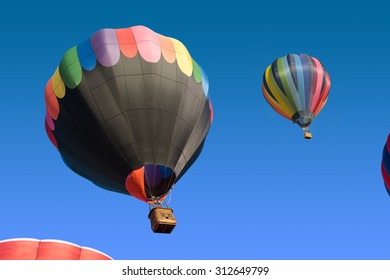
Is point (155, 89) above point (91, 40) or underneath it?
underneath

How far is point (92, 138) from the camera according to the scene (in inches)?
607

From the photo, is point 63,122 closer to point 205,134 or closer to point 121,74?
point 121,74

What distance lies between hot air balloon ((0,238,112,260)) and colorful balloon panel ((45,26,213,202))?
87.2 inches

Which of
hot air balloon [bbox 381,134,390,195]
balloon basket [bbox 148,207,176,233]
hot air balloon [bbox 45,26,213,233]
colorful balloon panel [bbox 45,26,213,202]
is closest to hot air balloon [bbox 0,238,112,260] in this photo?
balloon basket [bbox 148,207,176,233]

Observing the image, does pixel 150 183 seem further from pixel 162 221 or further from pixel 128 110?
pixel 128 110

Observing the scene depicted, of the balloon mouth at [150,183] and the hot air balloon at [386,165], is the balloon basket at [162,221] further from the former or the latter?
the hot air balloon at [386,165]

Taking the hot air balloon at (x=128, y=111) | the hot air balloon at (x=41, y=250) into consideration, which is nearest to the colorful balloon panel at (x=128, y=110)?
the hot air balloon at (x=128, y=111)

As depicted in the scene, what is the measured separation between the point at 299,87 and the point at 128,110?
412 inches

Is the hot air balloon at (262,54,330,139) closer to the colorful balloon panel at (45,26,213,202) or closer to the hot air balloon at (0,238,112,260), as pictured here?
the colorful balloon panel at (45,26,213,202)

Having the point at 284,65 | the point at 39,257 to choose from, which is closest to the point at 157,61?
the point at 39,257

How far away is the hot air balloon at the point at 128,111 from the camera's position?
1520 centimetres

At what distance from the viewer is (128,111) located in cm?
1530
